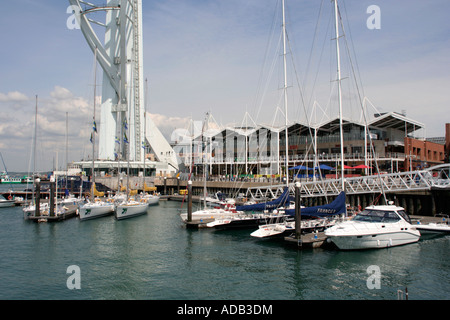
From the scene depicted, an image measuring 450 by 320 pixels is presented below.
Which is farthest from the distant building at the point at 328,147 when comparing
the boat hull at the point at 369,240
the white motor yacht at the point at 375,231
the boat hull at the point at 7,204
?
the boat hull at the point at 7,204

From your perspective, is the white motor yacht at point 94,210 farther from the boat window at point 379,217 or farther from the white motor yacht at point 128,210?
the boat window at point 379,217

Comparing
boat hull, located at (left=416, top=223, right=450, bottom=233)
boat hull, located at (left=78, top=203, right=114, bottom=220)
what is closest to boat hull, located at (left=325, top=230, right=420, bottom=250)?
boat hull, located at (left=416, top=223, right=450, bottom=233)

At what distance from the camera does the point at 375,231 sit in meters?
26.1

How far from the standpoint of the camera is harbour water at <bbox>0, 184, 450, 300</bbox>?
18.4m

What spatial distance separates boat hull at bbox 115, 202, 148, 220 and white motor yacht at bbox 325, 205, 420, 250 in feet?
89.8

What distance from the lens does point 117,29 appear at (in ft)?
293

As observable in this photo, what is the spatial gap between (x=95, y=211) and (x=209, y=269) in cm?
2744

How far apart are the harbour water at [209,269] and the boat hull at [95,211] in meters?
9.64


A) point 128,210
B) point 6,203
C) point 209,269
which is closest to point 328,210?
point 209,269

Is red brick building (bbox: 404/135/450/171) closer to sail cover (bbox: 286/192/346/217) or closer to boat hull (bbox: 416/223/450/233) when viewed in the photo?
boat hull (bbox: 416/223/450/233)

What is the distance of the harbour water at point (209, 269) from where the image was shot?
60.4 ft

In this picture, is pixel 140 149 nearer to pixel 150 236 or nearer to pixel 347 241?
pixel 150 236
